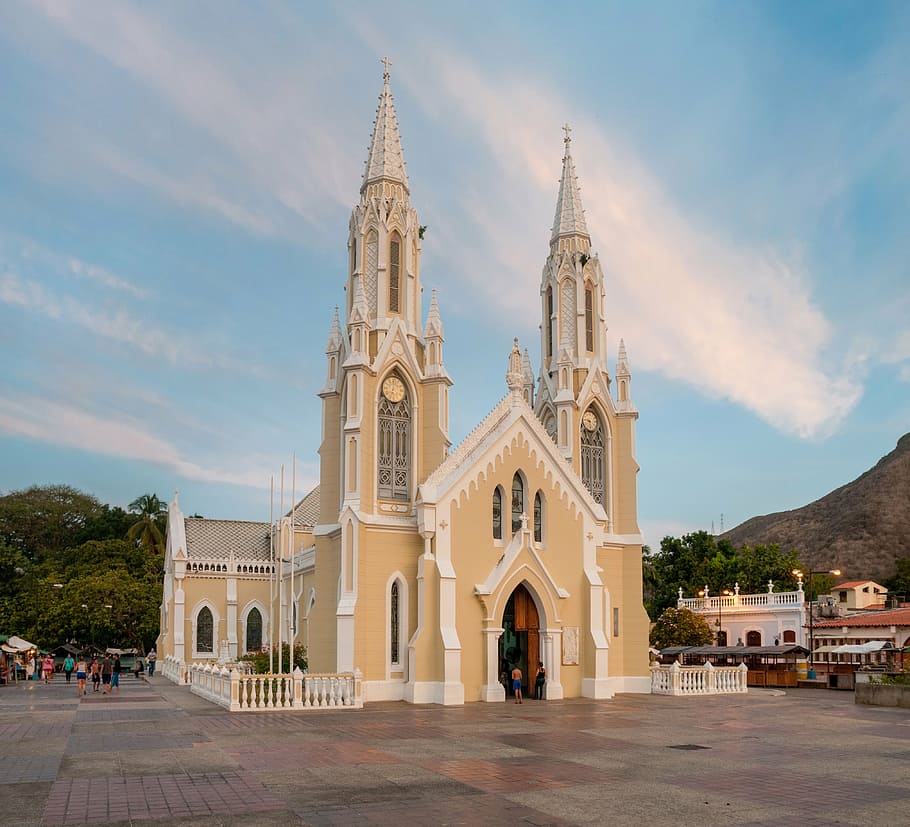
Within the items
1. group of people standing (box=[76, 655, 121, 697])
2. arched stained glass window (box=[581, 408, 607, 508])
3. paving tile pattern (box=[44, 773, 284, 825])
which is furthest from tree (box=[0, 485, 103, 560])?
paving tile pattern (box=[44, 773, 284, 825])

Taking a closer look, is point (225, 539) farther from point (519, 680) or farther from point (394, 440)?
point (519, 680)

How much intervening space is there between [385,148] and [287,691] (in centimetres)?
2211

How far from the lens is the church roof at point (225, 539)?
184 ft

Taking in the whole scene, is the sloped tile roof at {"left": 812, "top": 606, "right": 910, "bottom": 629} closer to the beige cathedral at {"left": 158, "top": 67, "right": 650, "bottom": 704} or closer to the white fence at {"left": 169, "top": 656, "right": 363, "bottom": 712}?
the beige cathedral at {"left": 158, "top": 67, "right": 650, "bottom": 704}

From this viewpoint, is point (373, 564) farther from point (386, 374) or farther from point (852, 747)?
point (852, 747)

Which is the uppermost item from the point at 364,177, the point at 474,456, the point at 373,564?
the point at 364,177

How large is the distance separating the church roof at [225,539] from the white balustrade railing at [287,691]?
27180mm

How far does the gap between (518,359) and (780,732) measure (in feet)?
58.8

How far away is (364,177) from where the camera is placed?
127ft

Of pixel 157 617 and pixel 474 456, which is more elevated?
pixel 474 456

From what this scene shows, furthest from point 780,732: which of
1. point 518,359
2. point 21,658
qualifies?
point 21,658

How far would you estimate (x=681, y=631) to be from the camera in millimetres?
62562

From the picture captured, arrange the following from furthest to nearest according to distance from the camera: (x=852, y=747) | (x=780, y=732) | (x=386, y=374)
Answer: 1. (x=386, y=374)
2. (x=780, y=732)
3. (x=852, y=747)

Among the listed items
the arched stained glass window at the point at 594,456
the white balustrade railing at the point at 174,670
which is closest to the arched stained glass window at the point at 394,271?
the arched stained glass window at the point at 594,456
